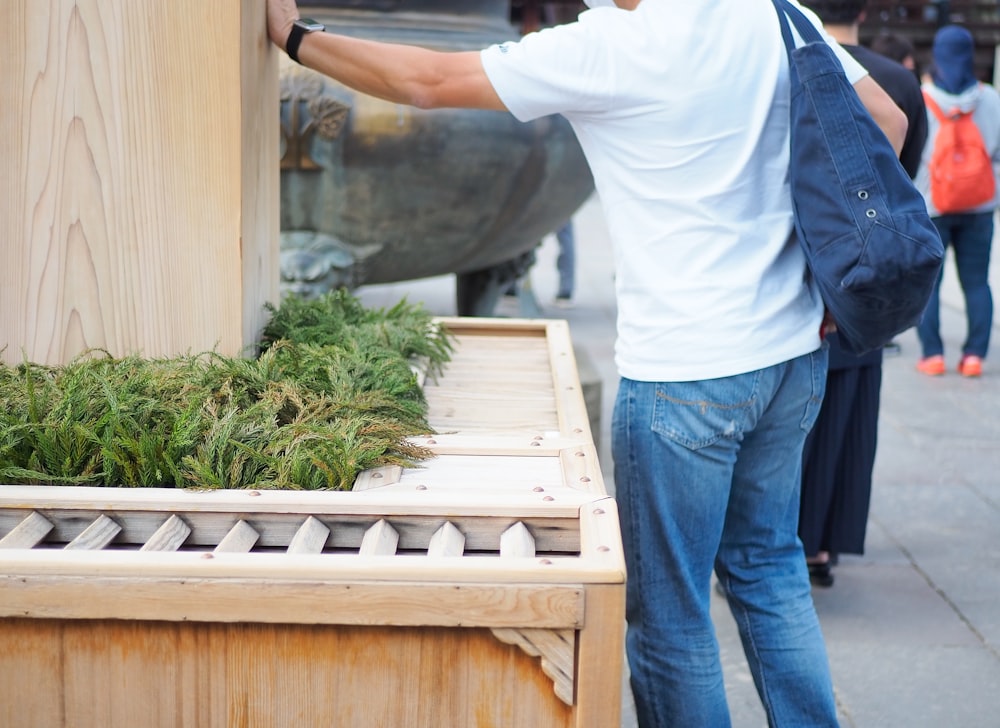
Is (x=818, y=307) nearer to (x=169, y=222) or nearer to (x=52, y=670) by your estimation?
(x=169, y=222)

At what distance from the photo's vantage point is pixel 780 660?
2.21 metres

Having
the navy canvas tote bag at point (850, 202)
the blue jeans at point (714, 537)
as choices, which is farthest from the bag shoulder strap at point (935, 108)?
the navy canvas tote bag at point (850, 202)

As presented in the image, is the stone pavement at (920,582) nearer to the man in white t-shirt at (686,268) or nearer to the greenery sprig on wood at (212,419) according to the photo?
the man in white t-shirt at (686,268)

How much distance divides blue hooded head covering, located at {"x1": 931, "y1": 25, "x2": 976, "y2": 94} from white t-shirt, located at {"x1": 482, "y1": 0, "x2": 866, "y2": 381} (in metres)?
4.33

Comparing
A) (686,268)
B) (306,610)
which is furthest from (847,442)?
(306,610)

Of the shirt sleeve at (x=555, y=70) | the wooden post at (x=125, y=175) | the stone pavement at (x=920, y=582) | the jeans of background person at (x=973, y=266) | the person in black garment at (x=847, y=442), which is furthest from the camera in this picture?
the jeans of background person at (x=973, y=266)

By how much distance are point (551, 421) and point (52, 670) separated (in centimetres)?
105

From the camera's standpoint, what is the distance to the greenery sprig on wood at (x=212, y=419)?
172cm

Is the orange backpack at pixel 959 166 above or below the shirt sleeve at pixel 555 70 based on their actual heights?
below

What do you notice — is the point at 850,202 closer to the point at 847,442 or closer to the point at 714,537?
the point at 714,537

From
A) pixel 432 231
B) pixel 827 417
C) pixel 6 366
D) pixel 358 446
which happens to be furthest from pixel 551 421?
pixel 432 231

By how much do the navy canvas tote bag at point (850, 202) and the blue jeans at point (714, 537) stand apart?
0.22 m

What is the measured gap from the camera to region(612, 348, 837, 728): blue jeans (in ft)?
6.55

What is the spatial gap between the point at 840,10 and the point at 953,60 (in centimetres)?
310
